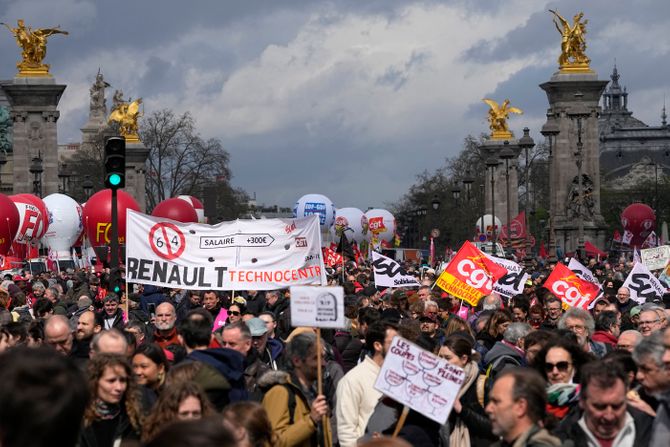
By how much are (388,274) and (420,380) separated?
14610 millimetres

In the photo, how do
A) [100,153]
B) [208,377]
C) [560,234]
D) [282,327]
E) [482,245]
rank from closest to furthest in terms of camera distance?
[208,377], [282,327], [482,245], [560,234], [100,153]

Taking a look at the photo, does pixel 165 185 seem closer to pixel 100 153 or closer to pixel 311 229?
pixel 100 153

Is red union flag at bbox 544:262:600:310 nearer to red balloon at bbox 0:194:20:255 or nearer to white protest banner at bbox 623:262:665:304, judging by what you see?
white protest banner at bbox 623:262:665:304

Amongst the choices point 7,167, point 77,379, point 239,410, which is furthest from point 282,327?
point 7,167

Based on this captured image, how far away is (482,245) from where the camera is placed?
2114 inches

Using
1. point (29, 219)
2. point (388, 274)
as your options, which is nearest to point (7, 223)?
point (29, 219)

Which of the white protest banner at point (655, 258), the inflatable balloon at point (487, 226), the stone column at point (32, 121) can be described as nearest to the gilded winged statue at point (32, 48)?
the stone column at point (32, 121)

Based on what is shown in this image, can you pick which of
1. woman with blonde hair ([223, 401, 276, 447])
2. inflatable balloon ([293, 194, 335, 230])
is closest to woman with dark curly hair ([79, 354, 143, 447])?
woman with blonde hair ([223, 401, 276, 447])

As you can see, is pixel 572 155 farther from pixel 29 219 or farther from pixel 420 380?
pixel 420 380

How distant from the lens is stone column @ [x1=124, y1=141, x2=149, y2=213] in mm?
81875

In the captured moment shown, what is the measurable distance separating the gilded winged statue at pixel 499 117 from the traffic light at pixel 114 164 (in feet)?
224

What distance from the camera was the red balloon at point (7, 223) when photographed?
119ft

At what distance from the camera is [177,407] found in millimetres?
6930

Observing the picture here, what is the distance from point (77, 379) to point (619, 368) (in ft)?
10.9
